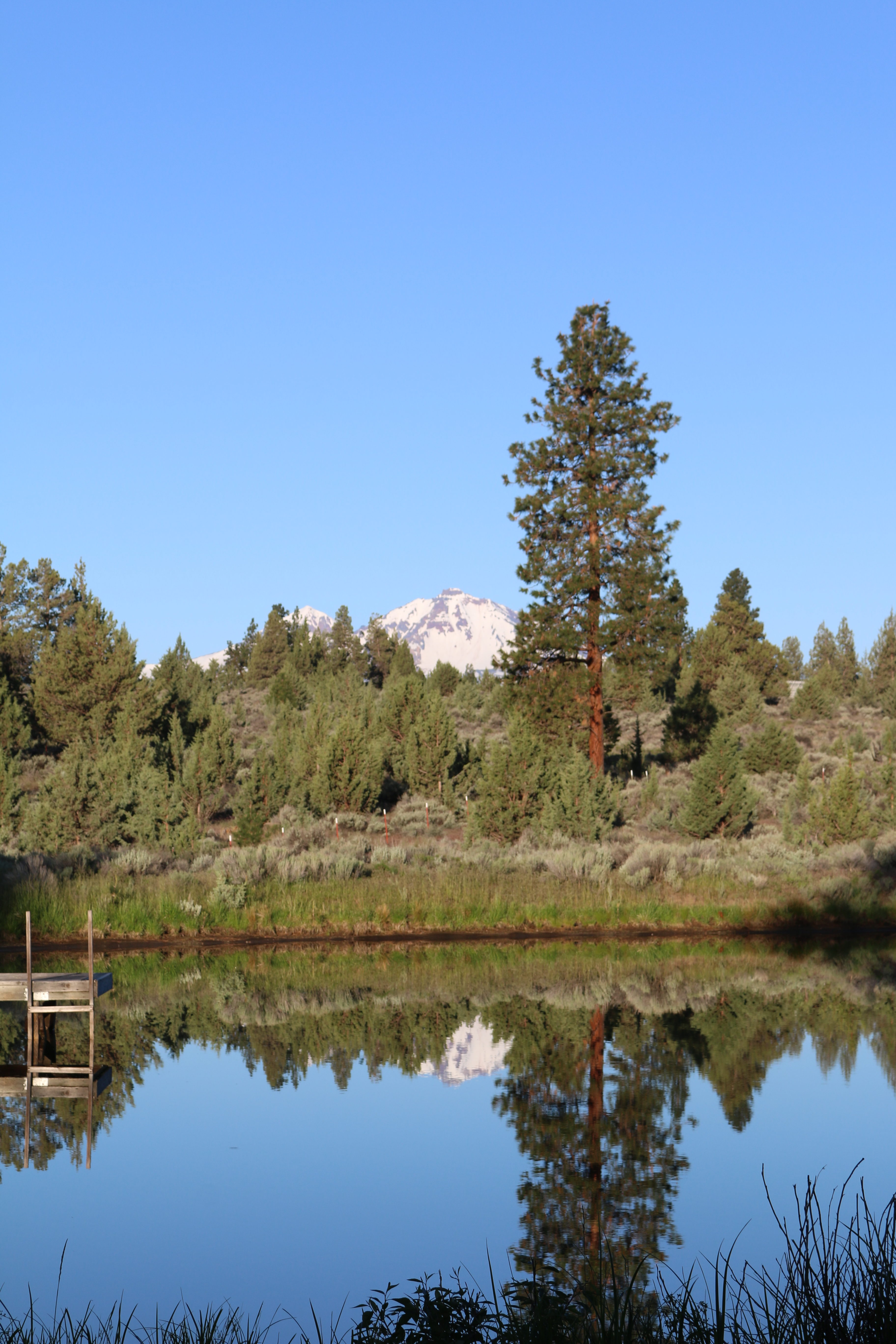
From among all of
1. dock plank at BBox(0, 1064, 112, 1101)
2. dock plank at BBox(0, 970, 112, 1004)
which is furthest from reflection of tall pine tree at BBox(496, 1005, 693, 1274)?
dock plank at BBox(0, 970, 112, 1004)

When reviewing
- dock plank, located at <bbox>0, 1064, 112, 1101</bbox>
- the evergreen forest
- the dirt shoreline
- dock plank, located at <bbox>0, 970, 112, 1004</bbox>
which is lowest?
dock plank, located at <bbox>0, 1064, 112, 1101</bbox>

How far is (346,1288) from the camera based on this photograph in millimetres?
8672

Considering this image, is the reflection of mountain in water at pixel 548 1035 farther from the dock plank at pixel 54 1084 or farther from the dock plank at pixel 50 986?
the dock plank at pixel 50 986

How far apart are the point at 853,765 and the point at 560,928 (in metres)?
24.3

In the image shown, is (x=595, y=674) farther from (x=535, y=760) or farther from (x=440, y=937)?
(x=440, y=937)

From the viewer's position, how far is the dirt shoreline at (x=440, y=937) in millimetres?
25031

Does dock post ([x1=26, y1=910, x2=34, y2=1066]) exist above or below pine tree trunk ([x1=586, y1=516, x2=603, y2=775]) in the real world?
below

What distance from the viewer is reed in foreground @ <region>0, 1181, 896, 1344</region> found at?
6.19 meters

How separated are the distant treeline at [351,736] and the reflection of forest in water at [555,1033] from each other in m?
13.0

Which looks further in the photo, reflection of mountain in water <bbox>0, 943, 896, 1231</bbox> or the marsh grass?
the marsh grass

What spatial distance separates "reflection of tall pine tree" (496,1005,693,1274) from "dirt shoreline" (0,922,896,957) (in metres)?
8.27

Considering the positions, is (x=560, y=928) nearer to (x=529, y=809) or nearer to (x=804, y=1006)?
(x=804, y=1006)

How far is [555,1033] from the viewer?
17.4 meters

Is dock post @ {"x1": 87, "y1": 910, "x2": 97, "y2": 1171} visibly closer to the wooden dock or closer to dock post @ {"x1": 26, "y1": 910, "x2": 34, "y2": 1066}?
the wooden dock
